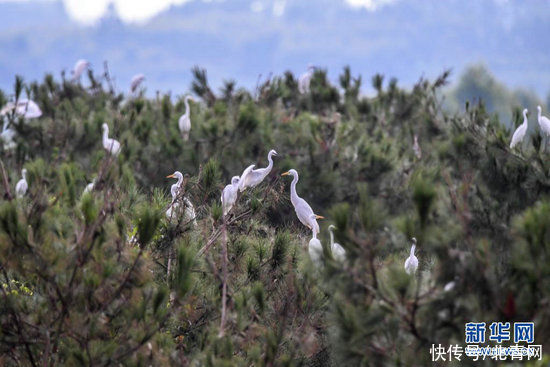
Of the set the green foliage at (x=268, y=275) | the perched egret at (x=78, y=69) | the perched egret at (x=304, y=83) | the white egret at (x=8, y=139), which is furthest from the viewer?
the perched egret at (x=78, y=69)

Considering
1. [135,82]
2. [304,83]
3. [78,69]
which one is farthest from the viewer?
[78,69]

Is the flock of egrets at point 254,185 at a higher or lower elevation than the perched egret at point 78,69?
lower

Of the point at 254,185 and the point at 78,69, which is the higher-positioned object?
the point at 78,69

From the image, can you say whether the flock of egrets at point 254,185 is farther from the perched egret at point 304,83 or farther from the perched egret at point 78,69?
the perched egret at point 78,69

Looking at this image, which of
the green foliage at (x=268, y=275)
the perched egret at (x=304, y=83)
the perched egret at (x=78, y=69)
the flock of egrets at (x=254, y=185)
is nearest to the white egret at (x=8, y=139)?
the flock of egrets at (x=254, y=185)

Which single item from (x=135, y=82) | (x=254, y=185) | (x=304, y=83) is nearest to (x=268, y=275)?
(x=254, y=185)

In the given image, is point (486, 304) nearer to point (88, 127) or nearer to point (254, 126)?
point (254, 126)

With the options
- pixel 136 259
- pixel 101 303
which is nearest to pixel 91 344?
pixel 101 303

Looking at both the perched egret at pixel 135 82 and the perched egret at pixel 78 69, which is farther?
the perched egret at pixel 78 69

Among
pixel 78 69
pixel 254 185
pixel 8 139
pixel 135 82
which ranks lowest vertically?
pixel 254 185

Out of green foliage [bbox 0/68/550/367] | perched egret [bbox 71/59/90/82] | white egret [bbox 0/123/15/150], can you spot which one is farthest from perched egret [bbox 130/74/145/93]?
green foliage [bbox 0/68/550/367]

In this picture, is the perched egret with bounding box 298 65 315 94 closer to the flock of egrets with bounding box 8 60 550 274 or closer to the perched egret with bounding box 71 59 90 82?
the flock of egrets with bounding box 8 60 550 274

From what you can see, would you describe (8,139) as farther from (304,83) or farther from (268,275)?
(268,275)

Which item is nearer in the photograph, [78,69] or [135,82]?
[135,82]
